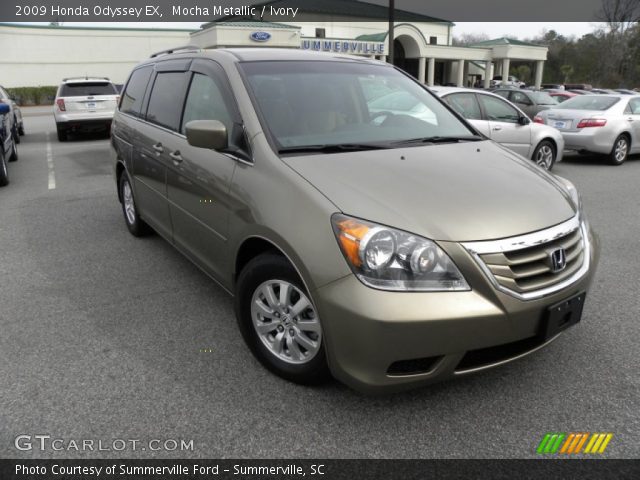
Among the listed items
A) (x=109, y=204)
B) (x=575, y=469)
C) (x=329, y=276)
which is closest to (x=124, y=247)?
(x=109, y=204)

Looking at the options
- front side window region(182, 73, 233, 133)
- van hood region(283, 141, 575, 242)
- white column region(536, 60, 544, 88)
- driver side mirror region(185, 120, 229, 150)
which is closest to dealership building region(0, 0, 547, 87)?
white column region(536, 60, 544, 88)

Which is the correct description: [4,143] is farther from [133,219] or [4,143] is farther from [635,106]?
[635,106]

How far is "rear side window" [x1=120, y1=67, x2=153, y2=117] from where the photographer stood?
4895 mm

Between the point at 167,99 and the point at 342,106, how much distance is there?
165 cm

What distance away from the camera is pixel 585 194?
25.4ft

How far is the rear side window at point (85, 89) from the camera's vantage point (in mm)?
13941

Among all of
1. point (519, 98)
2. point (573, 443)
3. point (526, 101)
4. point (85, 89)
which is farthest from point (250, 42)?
point (573, 443)

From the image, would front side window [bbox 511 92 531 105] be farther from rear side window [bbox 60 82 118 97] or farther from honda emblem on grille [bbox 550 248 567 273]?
honda emblem on grille [bbox 550 248 567 273]

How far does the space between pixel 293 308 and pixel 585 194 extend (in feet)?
21.9

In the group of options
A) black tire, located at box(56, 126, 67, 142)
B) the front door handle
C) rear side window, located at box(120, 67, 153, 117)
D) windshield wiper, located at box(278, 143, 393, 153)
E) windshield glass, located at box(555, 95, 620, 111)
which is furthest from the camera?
black tire, located at box(56, 126, 67, 142)

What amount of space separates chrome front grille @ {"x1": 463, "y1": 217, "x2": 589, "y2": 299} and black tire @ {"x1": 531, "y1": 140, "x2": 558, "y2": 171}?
23.7ft

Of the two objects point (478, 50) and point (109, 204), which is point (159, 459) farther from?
point (478, 50)

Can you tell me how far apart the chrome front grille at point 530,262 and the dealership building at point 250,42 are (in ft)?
112

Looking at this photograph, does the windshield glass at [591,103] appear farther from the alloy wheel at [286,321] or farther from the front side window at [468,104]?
the alloy wheel at [286,321]
